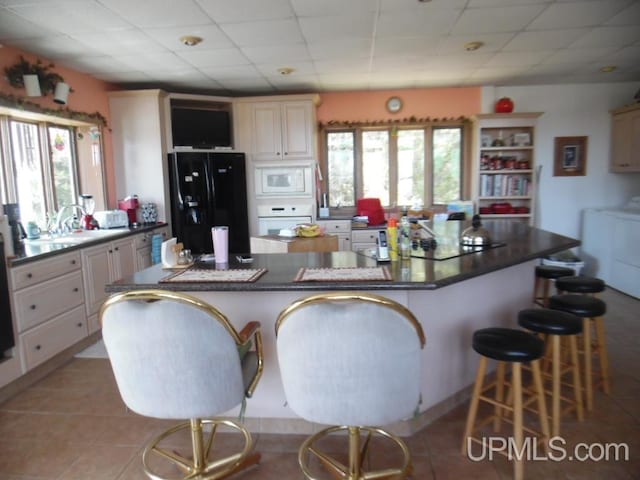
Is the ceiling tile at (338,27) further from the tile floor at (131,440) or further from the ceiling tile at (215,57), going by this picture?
the tile floor at (131,440)

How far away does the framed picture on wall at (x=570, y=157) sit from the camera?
5246mm

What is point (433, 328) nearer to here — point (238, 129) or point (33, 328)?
point (33, 328)

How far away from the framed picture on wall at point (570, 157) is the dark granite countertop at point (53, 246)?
507cm

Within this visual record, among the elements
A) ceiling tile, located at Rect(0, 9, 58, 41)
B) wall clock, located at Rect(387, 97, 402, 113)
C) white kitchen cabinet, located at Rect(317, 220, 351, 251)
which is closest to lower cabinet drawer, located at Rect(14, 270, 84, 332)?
ceiling tile, located at Rect(0, 9, 58, 41)

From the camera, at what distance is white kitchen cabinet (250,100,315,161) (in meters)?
4.95

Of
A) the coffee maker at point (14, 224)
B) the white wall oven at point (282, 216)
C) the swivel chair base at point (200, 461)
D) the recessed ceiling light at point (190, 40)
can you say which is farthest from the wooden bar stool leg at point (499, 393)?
the white wall oven at point (282, 216)

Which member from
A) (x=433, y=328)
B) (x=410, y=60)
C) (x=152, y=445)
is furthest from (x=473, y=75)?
(x=152, y=445)

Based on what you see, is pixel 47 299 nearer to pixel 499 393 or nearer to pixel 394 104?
pixel 499 393

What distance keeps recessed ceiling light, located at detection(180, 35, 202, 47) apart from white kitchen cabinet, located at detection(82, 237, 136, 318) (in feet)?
6.05

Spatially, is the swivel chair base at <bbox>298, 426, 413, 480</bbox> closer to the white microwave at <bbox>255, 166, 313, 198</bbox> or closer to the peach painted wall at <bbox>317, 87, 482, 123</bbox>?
the white microwave at <bbox>255, 166, 313, 198</bbox>

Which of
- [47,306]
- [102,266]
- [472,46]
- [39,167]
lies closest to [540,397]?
[472,46]

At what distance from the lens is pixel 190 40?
330cm

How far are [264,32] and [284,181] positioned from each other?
6.89 ft

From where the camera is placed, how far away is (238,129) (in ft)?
16.5
